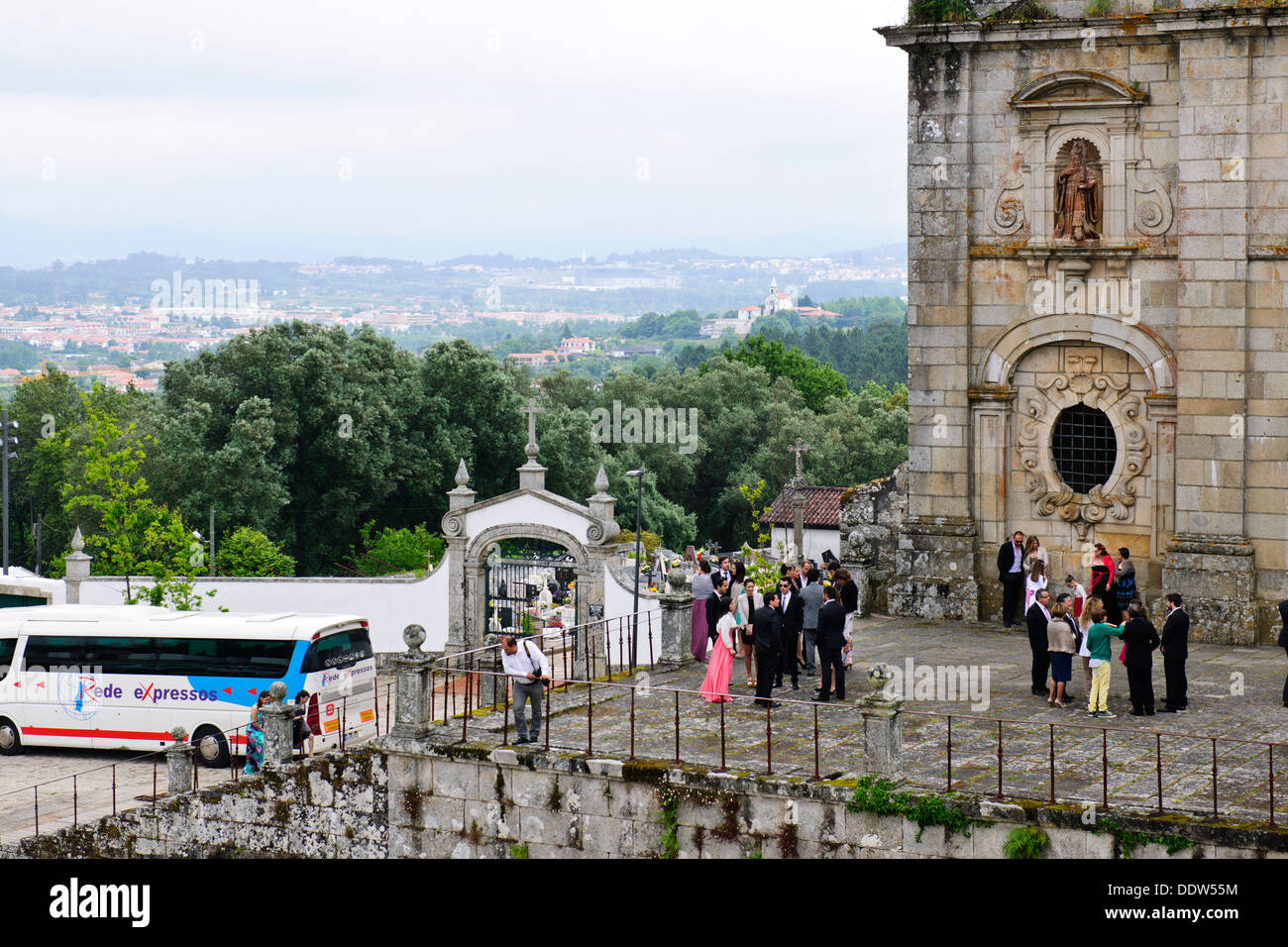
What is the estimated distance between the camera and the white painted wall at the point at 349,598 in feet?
129

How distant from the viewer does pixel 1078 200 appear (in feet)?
80.8

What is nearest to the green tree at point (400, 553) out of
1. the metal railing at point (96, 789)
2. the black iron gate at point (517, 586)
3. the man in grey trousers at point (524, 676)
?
the black iron gate at point (517, 586)

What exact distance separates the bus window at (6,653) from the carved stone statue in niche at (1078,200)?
63.0 feet

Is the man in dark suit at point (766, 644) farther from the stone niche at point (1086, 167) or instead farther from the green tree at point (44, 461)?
the green tree at point (44, 461)

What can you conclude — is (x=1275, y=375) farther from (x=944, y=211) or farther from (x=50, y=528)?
(x=50, y=528)

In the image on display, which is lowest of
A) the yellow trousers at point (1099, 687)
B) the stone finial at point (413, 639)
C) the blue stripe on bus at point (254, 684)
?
the blue stripe on bus at point (254, 684)

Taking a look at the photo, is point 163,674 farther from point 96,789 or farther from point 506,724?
point 506,724

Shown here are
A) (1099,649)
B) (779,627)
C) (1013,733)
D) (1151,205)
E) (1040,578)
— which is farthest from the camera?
(1151,205)

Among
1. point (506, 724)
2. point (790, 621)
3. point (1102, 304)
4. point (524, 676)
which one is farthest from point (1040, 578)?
point (506, 724)

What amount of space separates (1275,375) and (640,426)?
59.0m

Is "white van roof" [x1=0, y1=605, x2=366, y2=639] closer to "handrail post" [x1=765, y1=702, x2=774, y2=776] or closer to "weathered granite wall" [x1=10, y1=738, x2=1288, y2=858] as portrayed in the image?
"weathered granite wall" [x1=10, y1=738, x2=1288, y2=858]

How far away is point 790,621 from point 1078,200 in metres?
8.03

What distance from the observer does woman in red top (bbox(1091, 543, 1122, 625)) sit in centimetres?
2367
